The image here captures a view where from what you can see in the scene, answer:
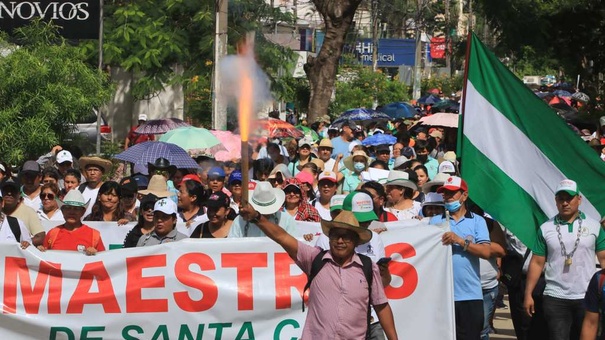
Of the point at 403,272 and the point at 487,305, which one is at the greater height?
the point at 403,272

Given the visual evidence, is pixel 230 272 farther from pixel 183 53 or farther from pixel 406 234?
pixel 183 53

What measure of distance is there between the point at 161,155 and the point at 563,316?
675 cm

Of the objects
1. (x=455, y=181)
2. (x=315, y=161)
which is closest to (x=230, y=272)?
(x=455, y=181)

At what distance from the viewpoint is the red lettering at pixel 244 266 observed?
862cm

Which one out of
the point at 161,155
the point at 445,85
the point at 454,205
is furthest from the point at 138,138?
the point at 445,85

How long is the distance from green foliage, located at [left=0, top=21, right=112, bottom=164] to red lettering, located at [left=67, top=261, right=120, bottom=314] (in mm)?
6483

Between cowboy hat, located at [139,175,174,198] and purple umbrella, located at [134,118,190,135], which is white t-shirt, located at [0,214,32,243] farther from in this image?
purple umbrella, located at [134,118,190,135]

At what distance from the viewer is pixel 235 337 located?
8.53 meters

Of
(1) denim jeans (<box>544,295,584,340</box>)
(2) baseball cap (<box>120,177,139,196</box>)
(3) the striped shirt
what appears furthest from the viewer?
(2) baseball cap (<box>120,177,139,196</box>)

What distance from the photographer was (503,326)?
11.8 metres

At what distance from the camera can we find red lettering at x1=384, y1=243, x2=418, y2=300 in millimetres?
8719

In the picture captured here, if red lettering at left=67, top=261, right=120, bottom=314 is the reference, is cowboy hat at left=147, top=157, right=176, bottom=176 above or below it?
above

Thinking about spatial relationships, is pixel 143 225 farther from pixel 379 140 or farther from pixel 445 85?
pixel 445 85

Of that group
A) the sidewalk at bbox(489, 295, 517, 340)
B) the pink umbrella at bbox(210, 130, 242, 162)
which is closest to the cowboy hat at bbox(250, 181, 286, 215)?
the sidewalk at bbox(489, 295, 517, 340)
